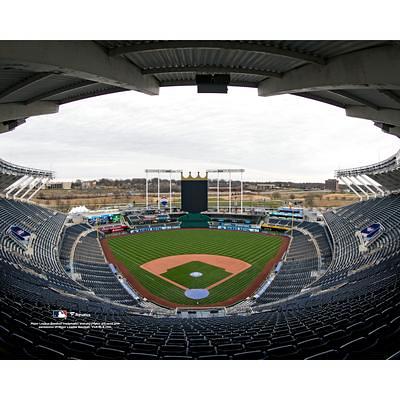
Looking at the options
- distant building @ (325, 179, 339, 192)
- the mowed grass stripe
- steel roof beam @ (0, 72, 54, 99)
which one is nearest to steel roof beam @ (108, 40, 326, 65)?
steel roof beam @ (0, 72, 54, 99)

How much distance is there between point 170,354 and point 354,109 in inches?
388

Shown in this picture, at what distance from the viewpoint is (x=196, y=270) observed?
1019 inches

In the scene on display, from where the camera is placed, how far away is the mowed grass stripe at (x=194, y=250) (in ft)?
67.9

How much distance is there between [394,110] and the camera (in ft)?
28.7

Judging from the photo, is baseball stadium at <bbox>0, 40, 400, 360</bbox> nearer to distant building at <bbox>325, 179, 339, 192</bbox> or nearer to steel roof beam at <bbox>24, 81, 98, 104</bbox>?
steel roof beam at <bbox>24, 81, 98, 104</bbox>

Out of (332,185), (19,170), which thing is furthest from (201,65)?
(332,185)

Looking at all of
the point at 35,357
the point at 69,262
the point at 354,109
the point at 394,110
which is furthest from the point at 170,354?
the point at 69,262

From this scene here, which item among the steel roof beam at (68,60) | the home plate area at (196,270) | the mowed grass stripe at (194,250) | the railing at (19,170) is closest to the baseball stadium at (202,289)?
the steel roof beam at (68,60)

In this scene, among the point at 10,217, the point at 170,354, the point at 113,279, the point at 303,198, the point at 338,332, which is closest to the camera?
the point at 170,354

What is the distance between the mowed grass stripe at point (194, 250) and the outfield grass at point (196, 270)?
3.86 ft

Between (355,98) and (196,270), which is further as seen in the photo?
(196,270)

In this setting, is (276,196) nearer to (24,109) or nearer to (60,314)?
(24,109)

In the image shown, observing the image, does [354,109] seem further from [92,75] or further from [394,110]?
[92,75]

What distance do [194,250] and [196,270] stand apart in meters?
7.65
